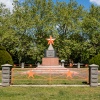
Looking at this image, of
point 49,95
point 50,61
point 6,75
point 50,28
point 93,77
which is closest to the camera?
point 49,95

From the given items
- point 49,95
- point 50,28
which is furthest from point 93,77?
point 50,28

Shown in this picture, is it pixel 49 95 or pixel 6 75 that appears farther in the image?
pixel 6 75

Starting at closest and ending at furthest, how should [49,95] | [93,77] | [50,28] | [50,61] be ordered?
[49,95] < [93,77] < [50,61] < [50,28]

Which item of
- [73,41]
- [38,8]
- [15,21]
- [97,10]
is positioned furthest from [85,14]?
[15,21]

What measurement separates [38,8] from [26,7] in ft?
7.28

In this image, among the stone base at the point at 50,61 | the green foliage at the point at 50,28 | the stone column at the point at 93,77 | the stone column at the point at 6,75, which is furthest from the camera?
the green foliage at the point at 50,28

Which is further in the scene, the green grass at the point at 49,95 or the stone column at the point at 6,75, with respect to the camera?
the stone column at the point at 6,75

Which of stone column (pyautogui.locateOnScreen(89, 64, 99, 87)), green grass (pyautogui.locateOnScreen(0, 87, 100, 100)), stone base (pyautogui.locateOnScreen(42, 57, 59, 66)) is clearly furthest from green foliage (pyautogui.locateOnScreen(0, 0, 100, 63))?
green grass (pyautogui.locateOnScreen(0, 87, 100, 100))

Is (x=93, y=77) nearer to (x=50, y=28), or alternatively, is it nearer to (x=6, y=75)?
(x=6, y=75)

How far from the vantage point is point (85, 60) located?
47.9m

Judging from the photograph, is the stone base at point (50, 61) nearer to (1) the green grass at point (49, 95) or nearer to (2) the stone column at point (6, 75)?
(2) the stone column at point (6, 75)

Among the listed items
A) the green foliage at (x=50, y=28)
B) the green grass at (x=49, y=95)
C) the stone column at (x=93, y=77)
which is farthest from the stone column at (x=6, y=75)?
the green foliage at (x=50, y=28)

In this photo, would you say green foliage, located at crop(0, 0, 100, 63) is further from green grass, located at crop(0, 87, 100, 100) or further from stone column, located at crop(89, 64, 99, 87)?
green grass, located at crop(0, 87, 100, 100)

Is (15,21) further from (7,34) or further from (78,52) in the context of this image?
(78,52)
